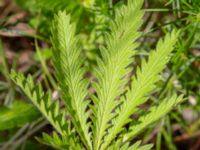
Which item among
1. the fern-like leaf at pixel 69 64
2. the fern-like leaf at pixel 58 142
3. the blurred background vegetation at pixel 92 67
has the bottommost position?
the blurred background vegetation at pixel 92 67

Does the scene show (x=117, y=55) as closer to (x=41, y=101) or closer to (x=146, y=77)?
(x=146, y=77)

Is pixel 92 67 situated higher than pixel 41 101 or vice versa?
pixel 41 101

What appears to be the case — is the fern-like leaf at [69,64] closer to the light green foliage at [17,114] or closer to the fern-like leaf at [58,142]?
the fern-like leaf at [58,142]

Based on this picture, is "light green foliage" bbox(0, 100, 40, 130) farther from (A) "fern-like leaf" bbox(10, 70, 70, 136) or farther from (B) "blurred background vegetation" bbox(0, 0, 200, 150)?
(A) "fern-like leaf" bbox(10, 70, 70, 136)

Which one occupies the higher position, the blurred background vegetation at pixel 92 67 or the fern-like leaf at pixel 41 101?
the fern-like leaf at pixel 41 101

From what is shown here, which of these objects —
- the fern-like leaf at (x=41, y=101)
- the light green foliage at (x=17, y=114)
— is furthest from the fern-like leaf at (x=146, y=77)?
the light green foliage at (x=17, y=114)

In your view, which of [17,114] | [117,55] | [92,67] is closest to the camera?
[117,55]

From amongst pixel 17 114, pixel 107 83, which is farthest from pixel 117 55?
pixel 17 114
